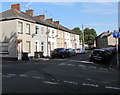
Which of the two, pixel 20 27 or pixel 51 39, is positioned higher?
pixel 20 27

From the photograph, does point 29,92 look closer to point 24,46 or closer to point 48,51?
point 24,46

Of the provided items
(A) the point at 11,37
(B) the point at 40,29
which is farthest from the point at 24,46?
(B) the point at 40,29

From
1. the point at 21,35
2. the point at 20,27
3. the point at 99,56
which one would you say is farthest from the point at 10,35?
the point at 99,56

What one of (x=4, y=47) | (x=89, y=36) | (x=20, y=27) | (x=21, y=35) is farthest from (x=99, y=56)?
(x=89, y=36)

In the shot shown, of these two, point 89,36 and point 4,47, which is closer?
point 4,47

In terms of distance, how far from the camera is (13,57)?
25547mm

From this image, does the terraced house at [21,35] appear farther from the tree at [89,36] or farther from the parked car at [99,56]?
the tree at [89,36]

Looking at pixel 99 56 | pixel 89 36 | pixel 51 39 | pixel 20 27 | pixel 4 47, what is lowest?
pixel 99 56

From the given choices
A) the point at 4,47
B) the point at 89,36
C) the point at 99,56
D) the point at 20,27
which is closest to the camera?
the point at 99,56

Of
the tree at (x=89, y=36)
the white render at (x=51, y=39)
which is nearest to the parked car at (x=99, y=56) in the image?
the white render at (x=51, y=39)

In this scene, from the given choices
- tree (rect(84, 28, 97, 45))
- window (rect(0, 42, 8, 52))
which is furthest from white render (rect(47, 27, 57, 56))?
tree (rect(84, 28, 97, 45))

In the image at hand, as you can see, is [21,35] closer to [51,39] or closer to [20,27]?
[20,27]

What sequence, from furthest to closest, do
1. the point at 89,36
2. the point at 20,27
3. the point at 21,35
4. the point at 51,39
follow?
the point at 89,36 → the point at 51,39 → the point at 20,27 → the point at 21,35

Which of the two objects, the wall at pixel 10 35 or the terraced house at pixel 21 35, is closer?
the wall at pixel 10 35
